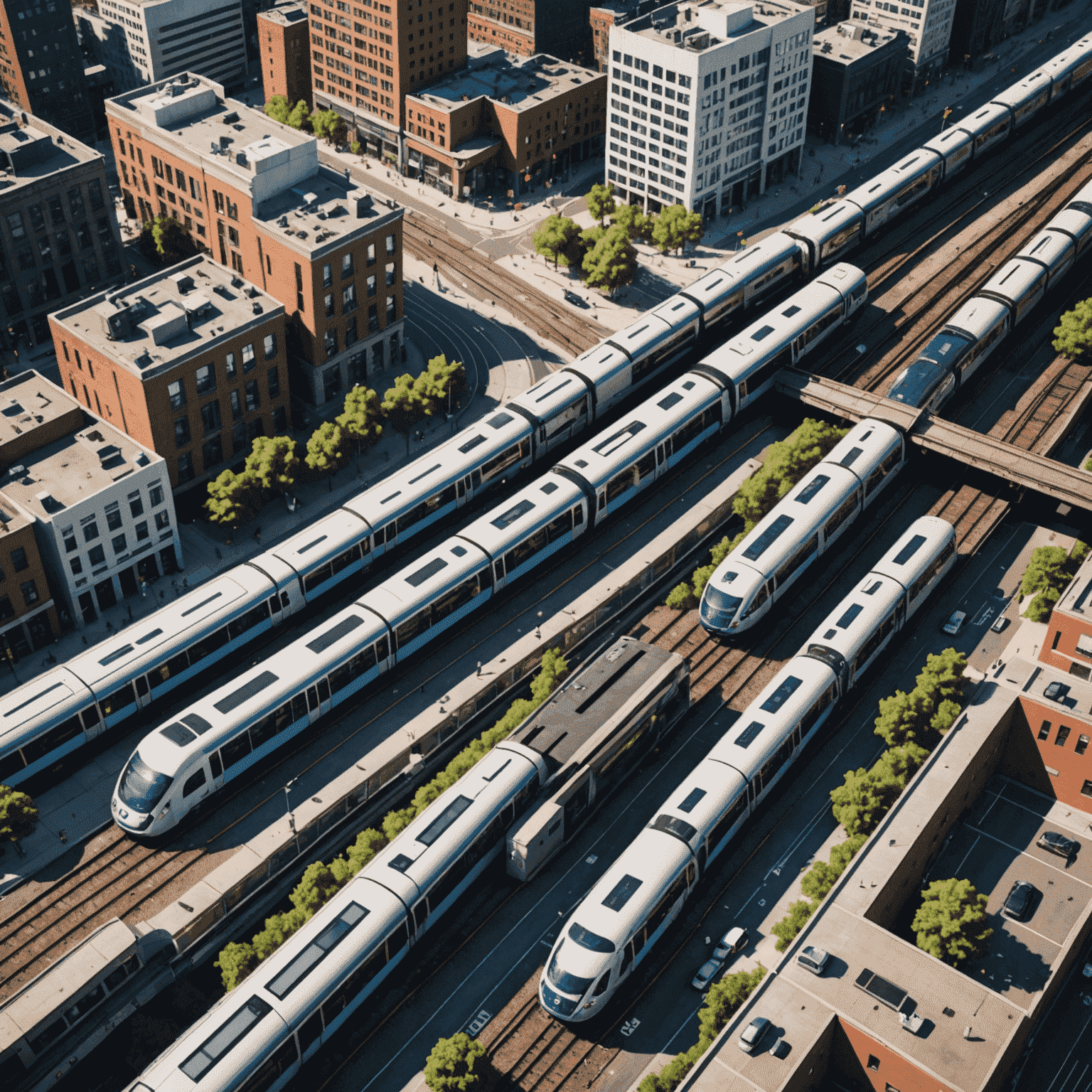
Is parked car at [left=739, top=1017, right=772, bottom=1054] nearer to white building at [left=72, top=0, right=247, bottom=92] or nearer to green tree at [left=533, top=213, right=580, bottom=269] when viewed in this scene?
green tree at [left=533, top=213, right=580, bottom=269]

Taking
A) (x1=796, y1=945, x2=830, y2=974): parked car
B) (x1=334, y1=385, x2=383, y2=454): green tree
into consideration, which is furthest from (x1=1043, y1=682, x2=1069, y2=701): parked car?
(x1=334, y1=385, x2=383, y2=454): green tree

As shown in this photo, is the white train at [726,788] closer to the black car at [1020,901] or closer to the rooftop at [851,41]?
the black car at [1020,901]

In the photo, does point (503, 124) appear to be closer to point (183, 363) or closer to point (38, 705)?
point (183, 363)

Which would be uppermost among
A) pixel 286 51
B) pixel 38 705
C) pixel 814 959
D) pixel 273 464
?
pixel 286 51

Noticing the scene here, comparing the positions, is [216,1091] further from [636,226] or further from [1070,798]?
[636,226]

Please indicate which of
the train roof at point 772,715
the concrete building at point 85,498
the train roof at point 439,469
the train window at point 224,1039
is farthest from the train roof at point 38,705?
the train roof at point 772,715

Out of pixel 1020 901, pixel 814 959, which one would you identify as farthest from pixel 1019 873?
pixel 814 959
